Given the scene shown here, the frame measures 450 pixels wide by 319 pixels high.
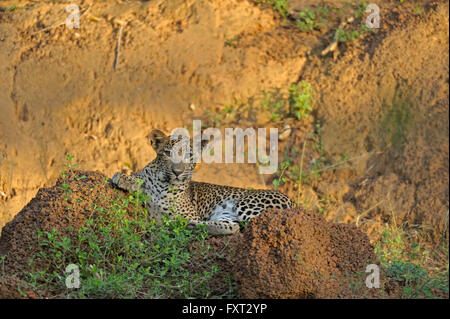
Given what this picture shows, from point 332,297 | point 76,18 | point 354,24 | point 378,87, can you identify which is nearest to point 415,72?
point 378,87

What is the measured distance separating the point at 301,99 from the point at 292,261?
6267mm

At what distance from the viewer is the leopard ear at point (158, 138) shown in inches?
355

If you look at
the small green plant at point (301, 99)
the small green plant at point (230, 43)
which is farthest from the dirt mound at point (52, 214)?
the small green plant at point (230, 43)

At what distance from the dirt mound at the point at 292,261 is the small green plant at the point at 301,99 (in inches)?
219

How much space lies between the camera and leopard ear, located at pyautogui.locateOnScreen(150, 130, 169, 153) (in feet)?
29.6

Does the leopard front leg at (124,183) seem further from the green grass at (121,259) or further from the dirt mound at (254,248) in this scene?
the green grass at (121,259)

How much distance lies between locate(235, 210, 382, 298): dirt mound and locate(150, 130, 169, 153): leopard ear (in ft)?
7.83

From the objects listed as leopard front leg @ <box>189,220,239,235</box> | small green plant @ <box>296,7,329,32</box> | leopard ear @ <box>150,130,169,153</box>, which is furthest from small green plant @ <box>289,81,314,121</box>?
leopard front leg @ <box>189,220,239,235</box>

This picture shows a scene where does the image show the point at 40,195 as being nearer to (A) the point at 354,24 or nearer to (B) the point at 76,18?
(B) the point at 76,18

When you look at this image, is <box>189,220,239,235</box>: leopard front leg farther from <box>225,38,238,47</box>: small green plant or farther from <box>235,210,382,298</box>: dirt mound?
<box>225,38,238,47</box>: small green plant

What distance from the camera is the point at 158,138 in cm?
905

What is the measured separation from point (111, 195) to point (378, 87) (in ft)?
19.9

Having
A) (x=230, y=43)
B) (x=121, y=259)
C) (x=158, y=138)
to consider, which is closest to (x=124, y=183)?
(x=158, y=138)

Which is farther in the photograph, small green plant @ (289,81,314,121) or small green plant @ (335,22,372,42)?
small green plant @ (335,22,372,42)
